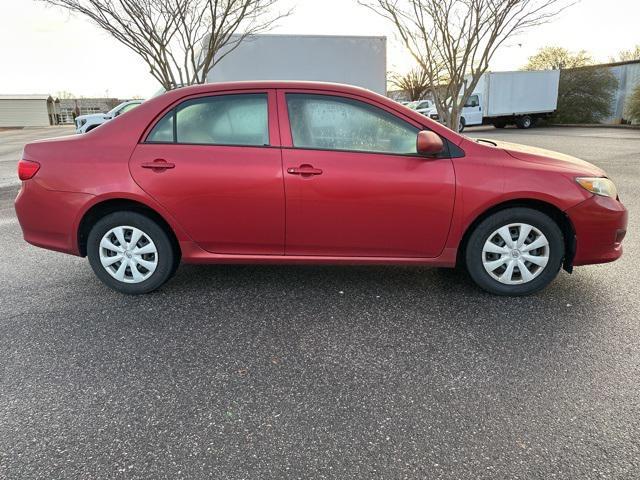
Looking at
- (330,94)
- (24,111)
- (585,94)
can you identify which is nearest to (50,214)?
(330,94)

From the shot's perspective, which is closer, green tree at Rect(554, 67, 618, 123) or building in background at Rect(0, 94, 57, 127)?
green tree at Rect(554, 67, 618, 123)

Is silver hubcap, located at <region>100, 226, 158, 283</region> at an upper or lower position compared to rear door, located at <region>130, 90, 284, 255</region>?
lower

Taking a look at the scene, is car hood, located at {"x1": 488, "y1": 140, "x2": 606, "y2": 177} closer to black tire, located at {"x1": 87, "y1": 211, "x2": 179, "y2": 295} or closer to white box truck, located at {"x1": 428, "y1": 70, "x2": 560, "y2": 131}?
black tire, located at {"x1": 87, "y1": 211, "x2": 179, "y2": 295}

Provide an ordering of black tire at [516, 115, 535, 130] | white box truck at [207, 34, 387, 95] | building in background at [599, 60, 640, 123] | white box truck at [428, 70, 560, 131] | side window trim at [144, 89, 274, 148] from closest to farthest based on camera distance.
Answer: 1. side window trim at [144, 89, 274, 148]
2. white box truck at [207, 34, 387, 95]
3. white box truck at [428, 70, 560, 131]
4. building in background at [599, 60, 640, 123]
5. black tire at [516, 115, 535, 130]

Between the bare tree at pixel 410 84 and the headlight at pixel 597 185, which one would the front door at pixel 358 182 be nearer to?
the headlight at pixel 597 185

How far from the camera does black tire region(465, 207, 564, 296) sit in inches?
144

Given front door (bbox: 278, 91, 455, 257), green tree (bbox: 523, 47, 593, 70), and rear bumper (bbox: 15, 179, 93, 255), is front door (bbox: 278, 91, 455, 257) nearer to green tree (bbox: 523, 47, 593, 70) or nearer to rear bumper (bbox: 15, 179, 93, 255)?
rear bumper (bbox: 15, 179, 93, 255)

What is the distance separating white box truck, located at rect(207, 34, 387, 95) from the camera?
48.4ft

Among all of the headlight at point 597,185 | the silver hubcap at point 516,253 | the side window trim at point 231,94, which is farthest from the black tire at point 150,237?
the headlight at point 597,185

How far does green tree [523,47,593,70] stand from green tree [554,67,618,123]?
4546mm

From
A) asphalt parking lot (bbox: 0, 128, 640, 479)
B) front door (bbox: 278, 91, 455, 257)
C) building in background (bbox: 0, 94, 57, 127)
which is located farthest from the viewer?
building in background (bbox: 0, 94, 57, 127)

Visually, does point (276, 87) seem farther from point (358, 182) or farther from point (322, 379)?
point (322, 379)

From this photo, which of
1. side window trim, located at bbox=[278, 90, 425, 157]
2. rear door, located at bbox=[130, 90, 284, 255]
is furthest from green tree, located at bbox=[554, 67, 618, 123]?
rear door, located at bbox=[130, 90, 284, 255]

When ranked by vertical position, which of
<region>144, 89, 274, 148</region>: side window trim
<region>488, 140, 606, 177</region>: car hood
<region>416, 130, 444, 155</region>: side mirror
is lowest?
<region>488, 140, 606, 177</region>: car hood
